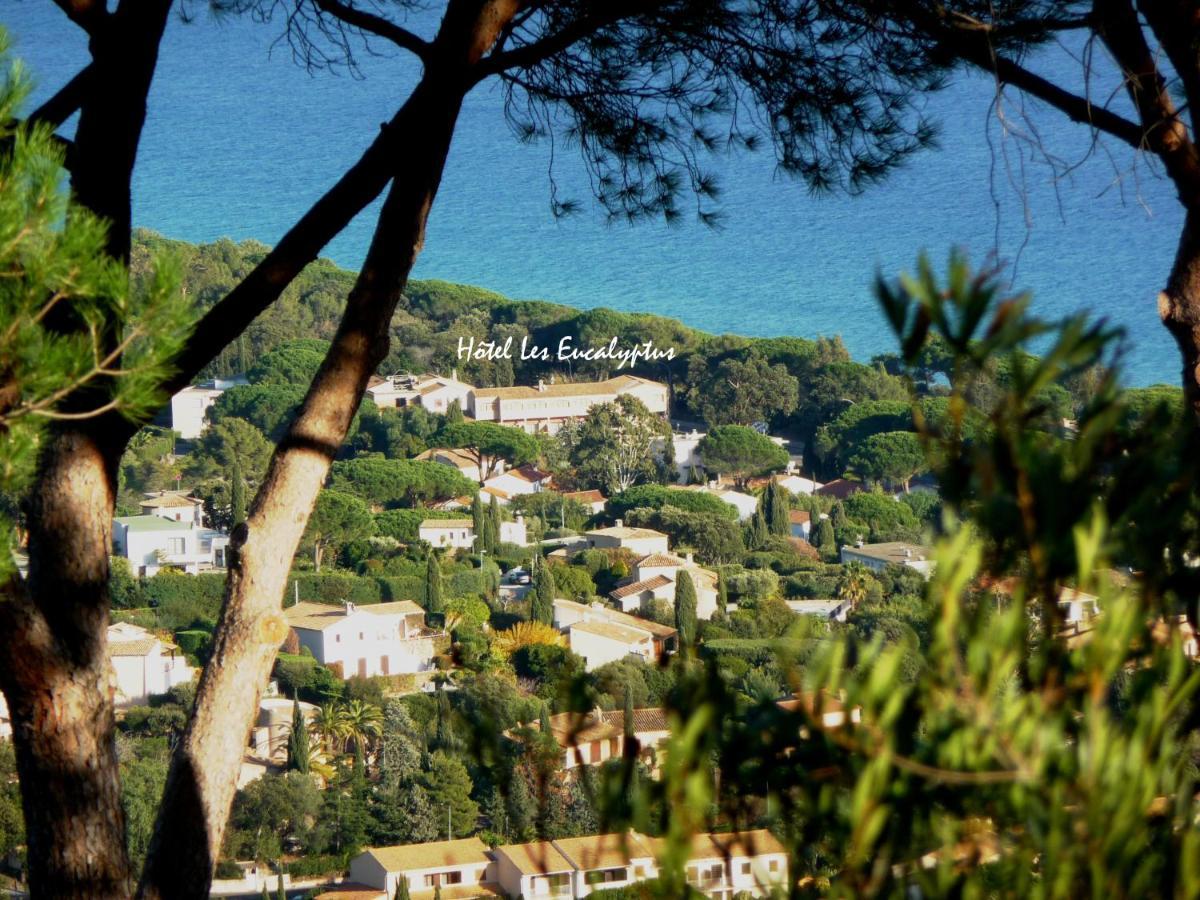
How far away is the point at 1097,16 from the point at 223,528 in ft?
86.4

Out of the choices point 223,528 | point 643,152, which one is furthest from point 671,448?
point 643,152

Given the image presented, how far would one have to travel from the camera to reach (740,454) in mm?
32812

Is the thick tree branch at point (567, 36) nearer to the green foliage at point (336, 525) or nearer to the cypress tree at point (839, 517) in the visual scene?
the green foliage at point (336, 525)

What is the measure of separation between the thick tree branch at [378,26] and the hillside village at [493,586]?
822 millimetres

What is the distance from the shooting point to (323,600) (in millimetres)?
22266

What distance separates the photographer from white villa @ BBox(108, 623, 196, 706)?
16.9 meters

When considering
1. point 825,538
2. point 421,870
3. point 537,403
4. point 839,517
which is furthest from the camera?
point 537,403

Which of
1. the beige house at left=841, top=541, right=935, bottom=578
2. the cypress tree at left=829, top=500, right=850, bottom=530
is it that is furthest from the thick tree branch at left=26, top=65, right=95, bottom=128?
the cypress tree at left=829, top=500, right=850, bottom=530

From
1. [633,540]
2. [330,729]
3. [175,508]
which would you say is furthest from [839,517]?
[330,729]

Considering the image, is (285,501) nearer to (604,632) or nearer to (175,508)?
(604,632)

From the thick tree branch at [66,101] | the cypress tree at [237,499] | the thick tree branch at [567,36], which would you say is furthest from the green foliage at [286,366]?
the thick tree branch at [66,101]

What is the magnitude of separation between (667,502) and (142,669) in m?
12.7

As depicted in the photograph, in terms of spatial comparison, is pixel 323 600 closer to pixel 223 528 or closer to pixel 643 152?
pixel 223 528

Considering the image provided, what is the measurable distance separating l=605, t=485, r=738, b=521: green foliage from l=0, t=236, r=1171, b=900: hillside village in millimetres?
98
